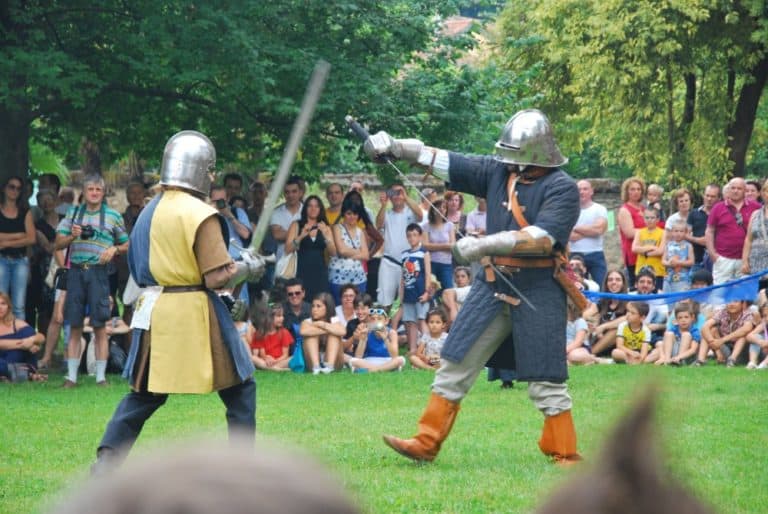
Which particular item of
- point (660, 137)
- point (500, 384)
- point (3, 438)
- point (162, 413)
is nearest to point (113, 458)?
point (3, 438)

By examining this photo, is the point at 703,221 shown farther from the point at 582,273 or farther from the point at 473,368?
the point at 473,368

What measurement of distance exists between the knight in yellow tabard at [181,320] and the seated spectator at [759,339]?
25.6 ft

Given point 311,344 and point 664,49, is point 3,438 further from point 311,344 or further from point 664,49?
point 664,49

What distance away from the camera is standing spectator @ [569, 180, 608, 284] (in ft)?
44.8

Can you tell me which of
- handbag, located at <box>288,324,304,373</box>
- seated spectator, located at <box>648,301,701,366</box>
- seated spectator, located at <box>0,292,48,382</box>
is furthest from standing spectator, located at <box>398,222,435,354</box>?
seated spectator, located at <box>0,292,48,382</box>

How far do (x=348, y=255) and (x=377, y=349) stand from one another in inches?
41.4

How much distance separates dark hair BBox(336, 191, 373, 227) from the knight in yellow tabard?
7377 millimetres

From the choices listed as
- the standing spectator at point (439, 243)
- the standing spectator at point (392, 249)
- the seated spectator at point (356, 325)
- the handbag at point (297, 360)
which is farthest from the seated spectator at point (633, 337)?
the handbag at point (297, 360)

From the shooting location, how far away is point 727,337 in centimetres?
1295

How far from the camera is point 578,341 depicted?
43.7 ft

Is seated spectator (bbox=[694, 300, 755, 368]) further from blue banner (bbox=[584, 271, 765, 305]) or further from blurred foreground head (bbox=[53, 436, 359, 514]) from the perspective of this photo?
blurred foreground head (bbox=[53, 436, 359, 514])

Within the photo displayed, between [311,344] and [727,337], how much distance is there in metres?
4.11

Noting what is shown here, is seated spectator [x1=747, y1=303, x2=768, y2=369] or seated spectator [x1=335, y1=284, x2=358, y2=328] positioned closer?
seated spectator [x1=747, y1=303, x2=768, y2=369]

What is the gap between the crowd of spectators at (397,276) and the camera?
12.7 meters
